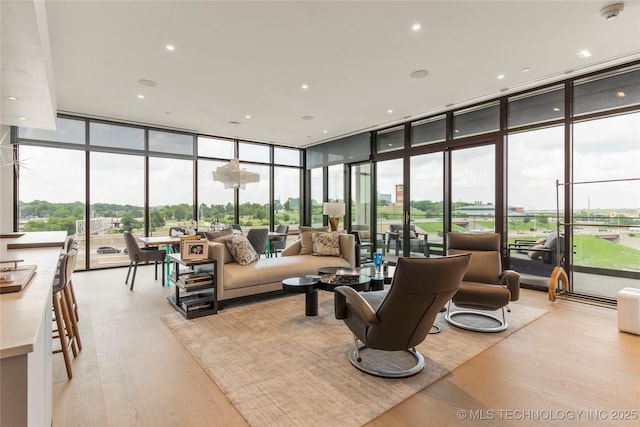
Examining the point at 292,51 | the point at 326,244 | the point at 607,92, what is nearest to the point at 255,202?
the point at 326,244

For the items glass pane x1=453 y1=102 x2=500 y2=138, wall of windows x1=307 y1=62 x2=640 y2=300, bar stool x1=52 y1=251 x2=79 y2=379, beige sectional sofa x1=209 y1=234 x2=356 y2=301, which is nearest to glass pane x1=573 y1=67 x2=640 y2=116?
wall of windows x1=307 y1=62 x2=640 y2=300

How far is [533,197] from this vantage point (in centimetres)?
516

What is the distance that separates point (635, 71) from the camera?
13.5 feet

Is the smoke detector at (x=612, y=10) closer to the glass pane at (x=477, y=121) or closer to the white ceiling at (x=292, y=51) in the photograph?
the white ceiling at (x=292, y=51)

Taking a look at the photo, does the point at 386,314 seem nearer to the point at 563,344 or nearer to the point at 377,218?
the point at 563,344

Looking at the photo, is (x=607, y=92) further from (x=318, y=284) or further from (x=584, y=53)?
(x=318, y=284)

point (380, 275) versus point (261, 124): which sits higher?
point (261, 124)

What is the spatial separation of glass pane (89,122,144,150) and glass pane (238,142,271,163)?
2445mm

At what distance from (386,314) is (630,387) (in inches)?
71.8

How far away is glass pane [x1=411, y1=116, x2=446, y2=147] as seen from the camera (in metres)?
6.32

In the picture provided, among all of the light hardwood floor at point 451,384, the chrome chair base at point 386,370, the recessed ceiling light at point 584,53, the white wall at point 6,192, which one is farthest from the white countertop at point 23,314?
the recessed ceiling light at point 584,53

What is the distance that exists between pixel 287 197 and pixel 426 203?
14.3 ft

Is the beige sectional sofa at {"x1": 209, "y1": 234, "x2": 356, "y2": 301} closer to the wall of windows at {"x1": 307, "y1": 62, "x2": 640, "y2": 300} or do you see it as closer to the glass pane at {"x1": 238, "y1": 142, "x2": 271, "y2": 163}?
the wall of windows at {"x1": 307, "y1": 62, "x2": 640, "y2": 300}

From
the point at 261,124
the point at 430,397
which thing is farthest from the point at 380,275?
the point at 261,124
